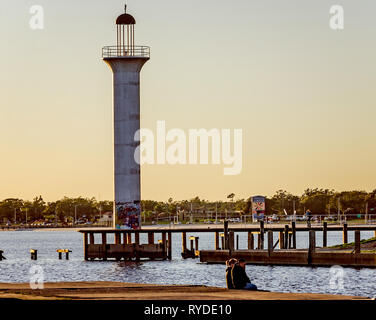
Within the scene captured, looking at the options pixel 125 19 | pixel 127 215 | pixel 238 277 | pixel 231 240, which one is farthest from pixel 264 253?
pixel 238 277

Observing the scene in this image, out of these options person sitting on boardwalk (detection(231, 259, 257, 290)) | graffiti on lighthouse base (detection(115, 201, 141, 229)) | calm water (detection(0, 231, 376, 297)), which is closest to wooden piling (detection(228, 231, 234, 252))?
calm water (detection(0, 231, 376, 297))

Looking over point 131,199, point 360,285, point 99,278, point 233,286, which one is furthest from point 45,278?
point 233,286

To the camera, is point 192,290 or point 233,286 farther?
point 233,286

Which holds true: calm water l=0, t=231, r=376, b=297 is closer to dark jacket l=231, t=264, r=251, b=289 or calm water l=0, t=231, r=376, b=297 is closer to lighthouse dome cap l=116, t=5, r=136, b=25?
lighthouse dome cap l=116, t=5, r=136, b=25

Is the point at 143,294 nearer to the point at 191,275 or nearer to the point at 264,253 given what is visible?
the point at 191,275

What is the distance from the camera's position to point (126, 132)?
86.6 meters

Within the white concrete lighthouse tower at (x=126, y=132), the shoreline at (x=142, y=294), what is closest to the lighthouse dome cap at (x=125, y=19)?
the white concrete lighthouse tower at (x=126, y=132)

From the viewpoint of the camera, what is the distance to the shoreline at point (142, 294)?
14.4m

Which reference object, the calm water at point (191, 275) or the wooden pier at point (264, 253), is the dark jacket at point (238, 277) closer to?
the calm water at point (191, 275)

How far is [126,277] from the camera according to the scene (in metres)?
68.0

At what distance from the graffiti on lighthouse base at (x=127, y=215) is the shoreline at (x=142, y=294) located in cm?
6736

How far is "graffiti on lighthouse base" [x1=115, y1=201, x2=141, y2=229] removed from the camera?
88438 millimetres
